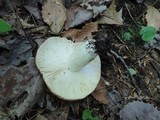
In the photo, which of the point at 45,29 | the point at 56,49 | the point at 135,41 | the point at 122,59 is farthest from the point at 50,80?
the point at 135,41

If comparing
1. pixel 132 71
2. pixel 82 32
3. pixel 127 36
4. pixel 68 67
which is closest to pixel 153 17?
pixel 127 36

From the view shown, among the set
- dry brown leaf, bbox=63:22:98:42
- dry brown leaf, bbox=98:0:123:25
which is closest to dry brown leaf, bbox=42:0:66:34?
dry brown leaf, bbox=63:22:98:42

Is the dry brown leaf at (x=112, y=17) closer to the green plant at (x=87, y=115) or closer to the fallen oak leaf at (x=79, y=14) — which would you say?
the fallen oak leaf at (x=79, y=14)

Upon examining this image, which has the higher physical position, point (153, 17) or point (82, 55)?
point (82, 55)

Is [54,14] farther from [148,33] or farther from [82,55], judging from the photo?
[148,33]

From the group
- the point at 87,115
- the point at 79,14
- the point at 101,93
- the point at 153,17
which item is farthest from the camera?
the point at 153,17
